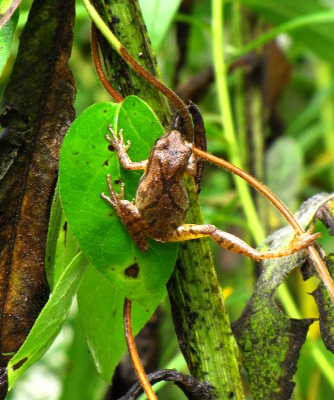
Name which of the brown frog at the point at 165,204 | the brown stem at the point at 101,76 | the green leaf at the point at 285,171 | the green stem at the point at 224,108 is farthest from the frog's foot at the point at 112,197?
the green leaf at the point at 285,171

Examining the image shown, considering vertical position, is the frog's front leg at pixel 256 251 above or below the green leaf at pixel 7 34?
below

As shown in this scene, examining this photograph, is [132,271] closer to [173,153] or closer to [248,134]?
[173,153]

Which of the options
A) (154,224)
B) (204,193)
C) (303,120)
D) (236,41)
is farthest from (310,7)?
(154,224)

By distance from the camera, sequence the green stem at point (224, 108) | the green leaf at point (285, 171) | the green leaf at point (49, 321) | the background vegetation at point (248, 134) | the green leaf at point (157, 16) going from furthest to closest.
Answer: the green leaf at point (285, 171) → the background vegetation at point (248, 134) → the green stem at point (224, 108) → the green leaf at point (157, 16) → the green leaf at point (49, 321)

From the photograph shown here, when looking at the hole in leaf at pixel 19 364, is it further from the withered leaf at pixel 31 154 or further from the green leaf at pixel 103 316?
the green leaf at pixel 103 316

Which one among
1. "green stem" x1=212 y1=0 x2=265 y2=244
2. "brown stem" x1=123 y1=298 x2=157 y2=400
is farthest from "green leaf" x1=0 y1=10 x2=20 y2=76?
"green stem" x1=212 y1=0 x2=265 y2=244

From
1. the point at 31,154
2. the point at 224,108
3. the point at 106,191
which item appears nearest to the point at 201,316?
the point at 106,191
